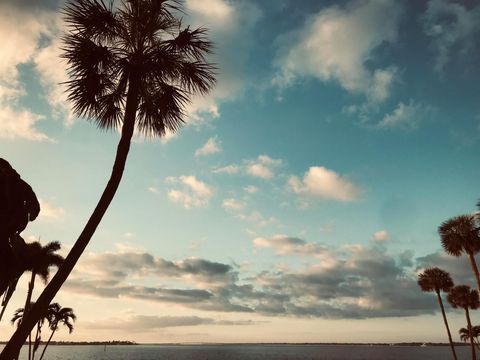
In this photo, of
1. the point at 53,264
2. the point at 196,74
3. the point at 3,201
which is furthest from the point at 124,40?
the point at 53,264

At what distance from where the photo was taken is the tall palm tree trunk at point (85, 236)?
5.84 meters

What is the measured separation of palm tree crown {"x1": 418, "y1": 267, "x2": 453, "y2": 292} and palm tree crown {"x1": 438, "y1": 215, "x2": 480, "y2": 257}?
13782 millimetres

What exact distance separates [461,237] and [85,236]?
1200 inches

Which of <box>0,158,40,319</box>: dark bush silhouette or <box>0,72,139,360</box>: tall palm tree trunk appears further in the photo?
<box>0,72,139,360</box>: tall palm tree trunk

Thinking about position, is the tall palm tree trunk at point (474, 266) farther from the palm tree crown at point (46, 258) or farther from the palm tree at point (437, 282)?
the palm tree crown at point (46, 258)

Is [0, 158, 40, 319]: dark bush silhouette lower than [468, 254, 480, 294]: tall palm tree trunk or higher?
lower

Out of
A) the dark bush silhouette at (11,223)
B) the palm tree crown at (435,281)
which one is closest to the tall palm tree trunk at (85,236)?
the dark bush silhouette at (11,223)

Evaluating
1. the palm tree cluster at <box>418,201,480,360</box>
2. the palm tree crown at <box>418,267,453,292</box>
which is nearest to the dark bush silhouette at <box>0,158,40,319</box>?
the palm tree cluster at <box>418,201,480,360</box>

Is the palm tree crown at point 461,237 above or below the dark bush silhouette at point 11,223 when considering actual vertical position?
above

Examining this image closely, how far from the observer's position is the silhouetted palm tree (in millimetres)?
29125

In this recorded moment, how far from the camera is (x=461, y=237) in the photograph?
2956 cm

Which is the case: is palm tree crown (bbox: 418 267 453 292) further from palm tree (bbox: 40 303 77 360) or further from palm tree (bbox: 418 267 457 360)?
palm tree (bbox: 40 303 77 360)

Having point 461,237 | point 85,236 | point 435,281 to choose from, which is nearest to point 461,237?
point 461,237

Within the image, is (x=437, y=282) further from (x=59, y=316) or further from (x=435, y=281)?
(x=59, y=316)
